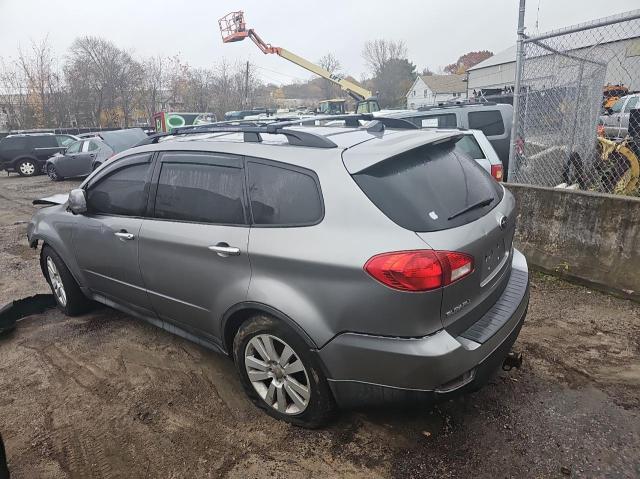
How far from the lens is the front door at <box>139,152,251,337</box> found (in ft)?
8.74

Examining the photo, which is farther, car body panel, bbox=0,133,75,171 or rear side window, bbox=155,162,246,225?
car body panel, bbox=0,133,75,171

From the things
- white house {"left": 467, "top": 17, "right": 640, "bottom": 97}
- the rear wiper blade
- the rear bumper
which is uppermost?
white house {"left": 467, "top": 17, "right": 640, "bottom": 97}

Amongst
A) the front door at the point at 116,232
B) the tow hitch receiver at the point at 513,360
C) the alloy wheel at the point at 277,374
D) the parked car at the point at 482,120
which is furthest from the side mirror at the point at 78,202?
the parked car at the point at 482,120

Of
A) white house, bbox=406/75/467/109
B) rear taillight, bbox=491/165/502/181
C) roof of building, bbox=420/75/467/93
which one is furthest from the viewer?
roof of building, bbox=420/75/467/93

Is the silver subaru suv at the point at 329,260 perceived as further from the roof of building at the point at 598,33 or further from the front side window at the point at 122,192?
the roof of building at the point at 598,33

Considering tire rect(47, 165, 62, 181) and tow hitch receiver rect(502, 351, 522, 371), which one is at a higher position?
tire rect(47, 165, 62, 181)

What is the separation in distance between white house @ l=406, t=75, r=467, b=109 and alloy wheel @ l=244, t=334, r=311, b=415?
2407 inches

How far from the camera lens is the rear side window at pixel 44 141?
19.0m

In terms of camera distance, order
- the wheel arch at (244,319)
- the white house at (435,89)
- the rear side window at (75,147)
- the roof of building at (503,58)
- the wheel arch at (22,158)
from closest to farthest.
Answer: the wheel arch at (244,319), the rear side window at (75,147), the wheel arch at (22,158), the roof of building at (503,58), the white house at (435,89)

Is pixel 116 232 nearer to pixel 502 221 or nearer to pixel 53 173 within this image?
pixel 502 221

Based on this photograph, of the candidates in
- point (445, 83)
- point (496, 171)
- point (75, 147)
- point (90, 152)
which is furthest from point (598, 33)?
point (445, 83)

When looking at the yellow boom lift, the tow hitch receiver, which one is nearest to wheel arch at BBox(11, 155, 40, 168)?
the yellow boom lift

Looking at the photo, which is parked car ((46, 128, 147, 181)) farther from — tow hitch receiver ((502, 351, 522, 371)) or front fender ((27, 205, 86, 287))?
tow hitch receiver ((502, 351, 522, 371))

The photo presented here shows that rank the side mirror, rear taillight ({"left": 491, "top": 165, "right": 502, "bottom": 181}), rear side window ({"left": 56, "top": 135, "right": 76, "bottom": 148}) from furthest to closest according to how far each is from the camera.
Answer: rear side window ({"left": 56, "top": 135, "right": 76, "bottom": 148}) → rear taillight ({"left": 491, "top": 165, "right": 502, "bottom": 181}) → the side mirror
